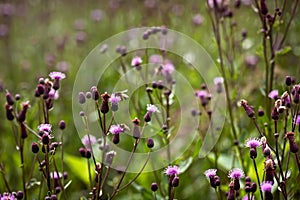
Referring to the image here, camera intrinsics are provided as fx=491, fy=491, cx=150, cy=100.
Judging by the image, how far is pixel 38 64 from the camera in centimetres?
A: 428

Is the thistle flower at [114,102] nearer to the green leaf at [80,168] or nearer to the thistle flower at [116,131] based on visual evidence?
the thistle flower at [116,131]

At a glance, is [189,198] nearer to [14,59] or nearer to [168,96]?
[168,96]

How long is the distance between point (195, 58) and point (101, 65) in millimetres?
805

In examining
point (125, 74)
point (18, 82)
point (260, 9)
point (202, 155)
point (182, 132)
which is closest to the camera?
point (260, 9)

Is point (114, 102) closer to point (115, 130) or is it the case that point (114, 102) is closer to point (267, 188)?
point (115, 130)

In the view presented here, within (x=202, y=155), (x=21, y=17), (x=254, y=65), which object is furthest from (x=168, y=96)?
(x=21, y=17)

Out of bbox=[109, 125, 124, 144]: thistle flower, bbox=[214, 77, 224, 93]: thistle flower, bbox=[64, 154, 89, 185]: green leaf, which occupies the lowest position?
bbox=[109, 125, 124, 144]: thistle flower

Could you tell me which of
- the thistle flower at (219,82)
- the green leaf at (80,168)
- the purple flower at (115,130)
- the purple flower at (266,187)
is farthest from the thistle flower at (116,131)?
the green leaf at (80,168)

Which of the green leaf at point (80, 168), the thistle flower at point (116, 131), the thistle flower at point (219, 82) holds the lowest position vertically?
the thistle flower at point (116, 131)

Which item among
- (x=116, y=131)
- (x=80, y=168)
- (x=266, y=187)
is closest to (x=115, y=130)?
(x=116, y=131)

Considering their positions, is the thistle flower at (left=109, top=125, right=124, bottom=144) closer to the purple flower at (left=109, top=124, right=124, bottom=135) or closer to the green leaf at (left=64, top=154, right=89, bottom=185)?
the purple flower at (left=109, top=124, right=124, bottom=135)

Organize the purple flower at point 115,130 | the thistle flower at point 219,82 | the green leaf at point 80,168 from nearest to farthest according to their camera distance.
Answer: the purple flower at point 115,130 → the thistle flower at point 219,82 → the green leaf at point 80,168

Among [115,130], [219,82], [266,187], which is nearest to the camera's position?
[266,187]

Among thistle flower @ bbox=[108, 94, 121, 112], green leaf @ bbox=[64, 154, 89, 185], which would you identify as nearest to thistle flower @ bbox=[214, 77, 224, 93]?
thistle flower @ bbox=[108, 94, 121, 112]
